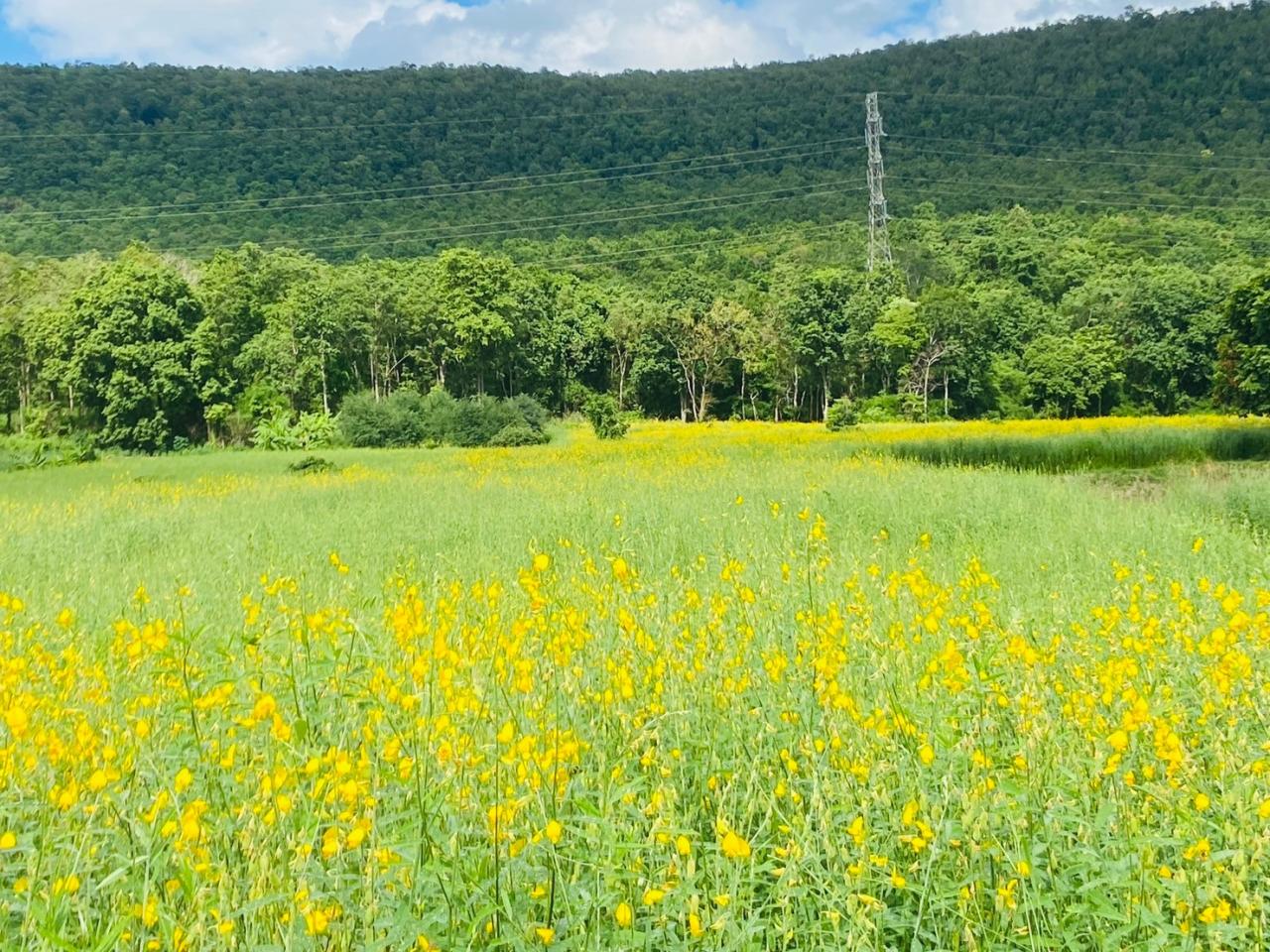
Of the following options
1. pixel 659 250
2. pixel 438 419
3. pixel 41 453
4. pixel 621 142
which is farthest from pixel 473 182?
pixel 41 453

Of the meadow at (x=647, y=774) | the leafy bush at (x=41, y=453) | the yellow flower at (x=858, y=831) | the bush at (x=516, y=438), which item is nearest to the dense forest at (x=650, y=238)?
the bush at (x=516, y=438)

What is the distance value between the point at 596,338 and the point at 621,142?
73.8m

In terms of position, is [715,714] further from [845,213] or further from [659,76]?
[659,76]

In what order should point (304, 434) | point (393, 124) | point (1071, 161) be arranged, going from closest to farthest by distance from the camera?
point (304, 434) < point (1071, 161) < point (393, 124)

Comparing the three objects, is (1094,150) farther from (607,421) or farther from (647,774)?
(647,774)

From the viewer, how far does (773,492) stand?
1188 cm

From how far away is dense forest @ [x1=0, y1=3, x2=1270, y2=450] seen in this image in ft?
147

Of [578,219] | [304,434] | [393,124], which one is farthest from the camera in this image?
[393,124]

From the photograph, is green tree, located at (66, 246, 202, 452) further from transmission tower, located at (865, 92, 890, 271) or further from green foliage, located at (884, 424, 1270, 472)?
transmission tower, located at (865, 92, 890, 271)

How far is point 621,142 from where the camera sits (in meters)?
122

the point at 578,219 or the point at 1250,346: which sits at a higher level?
the point at 578,219

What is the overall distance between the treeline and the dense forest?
213 mm

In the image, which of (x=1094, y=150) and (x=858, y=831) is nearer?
(x=858, y=831)

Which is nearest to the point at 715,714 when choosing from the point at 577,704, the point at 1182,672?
the point at 577,704
